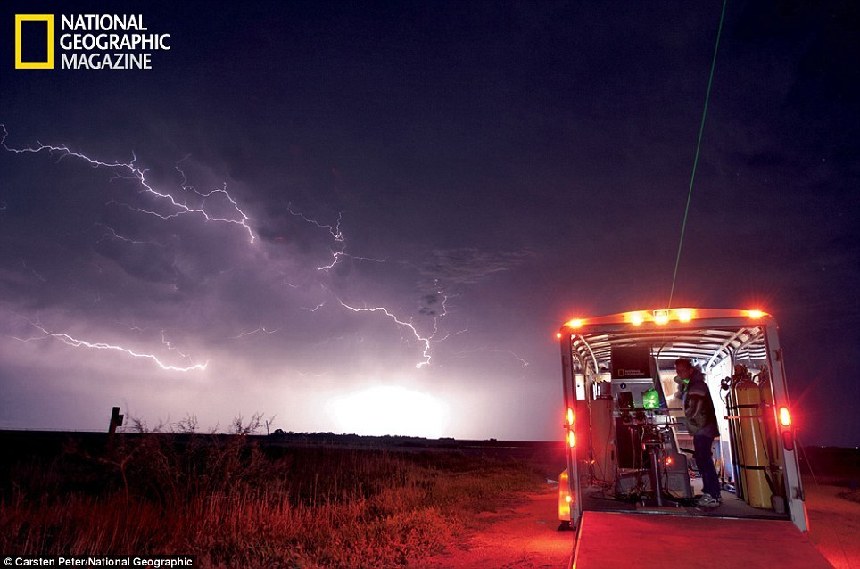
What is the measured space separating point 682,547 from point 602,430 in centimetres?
317

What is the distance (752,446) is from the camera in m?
6.04

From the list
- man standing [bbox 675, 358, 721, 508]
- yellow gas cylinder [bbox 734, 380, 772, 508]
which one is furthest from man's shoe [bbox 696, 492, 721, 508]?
yellow gas cylinder [bbox 734, 380, 772, 508]

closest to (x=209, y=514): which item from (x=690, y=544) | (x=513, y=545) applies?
(x=513, y=545)

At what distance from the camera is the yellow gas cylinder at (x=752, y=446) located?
19.4 feet

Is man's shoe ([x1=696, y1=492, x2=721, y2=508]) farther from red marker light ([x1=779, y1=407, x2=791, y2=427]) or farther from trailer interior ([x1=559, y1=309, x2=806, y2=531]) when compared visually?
red marker light ([x1=779, y1=407, x2=791, y2=427])

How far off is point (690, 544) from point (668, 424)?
299 centimetres

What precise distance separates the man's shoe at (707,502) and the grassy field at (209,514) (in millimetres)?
3190

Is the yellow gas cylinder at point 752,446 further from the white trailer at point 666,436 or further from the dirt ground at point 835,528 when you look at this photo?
the dirt ground at point 835,528

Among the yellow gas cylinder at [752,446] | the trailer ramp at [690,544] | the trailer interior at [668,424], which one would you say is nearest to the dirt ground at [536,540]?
the trailer interior at [668,424]

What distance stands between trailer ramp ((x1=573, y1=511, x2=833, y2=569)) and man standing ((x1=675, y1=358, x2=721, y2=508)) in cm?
111

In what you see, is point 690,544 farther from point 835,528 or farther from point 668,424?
point 835,528

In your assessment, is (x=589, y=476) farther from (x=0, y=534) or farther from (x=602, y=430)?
(x=0, y=534)

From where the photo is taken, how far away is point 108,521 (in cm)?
612

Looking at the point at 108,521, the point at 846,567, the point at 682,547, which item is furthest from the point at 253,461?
the point at 846,567
